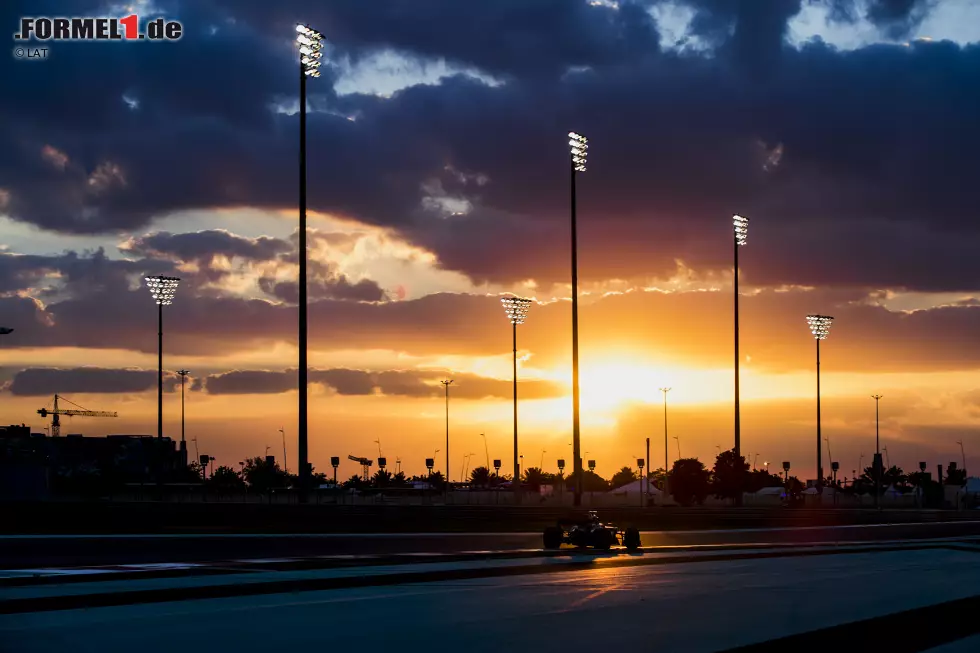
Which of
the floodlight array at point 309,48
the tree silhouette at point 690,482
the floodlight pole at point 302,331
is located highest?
the floodlight array at point 309,48

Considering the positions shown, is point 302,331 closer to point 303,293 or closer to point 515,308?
point 303,293

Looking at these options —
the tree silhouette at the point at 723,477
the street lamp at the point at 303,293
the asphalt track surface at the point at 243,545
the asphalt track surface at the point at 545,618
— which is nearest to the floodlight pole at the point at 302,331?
the street lamp at the point at 303,293

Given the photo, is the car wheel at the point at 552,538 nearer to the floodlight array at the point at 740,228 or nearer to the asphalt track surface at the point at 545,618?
the asphalt track surface at the point at 545,618

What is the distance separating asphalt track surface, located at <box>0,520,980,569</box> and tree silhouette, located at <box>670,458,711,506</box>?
80868 mm

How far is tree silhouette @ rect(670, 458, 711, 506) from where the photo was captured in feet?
450

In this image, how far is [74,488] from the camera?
436ft

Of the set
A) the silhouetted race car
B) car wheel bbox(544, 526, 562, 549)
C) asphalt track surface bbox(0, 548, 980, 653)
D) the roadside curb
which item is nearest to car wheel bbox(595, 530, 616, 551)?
the silhouetted race car

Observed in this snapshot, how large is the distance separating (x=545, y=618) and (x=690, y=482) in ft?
392

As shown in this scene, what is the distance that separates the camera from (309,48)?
199 ft

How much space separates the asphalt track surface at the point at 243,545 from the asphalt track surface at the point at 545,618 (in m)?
9.20

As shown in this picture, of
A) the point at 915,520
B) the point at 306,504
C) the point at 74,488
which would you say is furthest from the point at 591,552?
the point at 74,488

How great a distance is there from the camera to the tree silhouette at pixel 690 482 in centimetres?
13725

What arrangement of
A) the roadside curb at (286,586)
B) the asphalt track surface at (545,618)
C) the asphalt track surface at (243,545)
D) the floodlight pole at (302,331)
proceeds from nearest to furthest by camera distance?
the asphalt track surface at (545,618)
the roadside curb at (286,586)
the asphalt track surface at (243,545)
the floodlight pole at (302,331)

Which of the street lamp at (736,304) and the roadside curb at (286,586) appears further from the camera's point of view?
the street lamp at (736,304)
